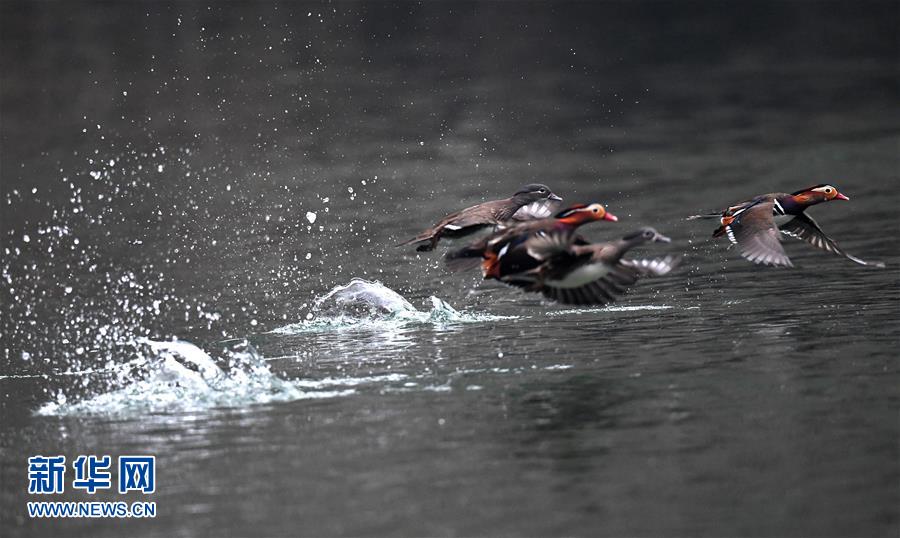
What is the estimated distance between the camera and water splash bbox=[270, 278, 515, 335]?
17172mm

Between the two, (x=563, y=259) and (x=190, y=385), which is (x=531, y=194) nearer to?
(x=563, y=259)

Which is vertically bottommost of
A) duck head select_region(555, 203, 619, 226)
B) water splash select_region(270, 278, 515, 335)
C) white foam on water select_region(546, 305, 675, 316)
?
white foam on water select_region(546, 305, 675, 316)

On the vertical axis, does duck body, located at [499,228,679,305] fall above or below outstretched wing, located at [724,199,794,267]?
below

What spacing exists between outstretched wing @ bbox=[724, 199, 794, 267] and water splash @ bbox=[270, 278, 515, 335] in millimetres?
2734

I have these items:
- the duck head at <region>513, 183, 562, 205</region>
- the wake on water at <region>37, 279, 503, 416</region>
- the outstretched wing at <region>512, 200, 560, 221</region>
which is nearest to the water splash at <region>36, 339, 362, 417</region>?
the wake on water at <region>37, 279, 503, 416</region>

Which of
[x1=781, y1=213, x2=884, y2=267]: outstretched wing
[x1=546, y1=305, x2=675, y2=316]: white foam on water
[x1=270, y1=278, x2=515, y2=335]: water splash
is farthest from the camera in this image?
[x1=546, y1=305, x2=675, y2=316]: white foam on water

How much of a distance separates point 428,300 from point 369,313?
0.96 m

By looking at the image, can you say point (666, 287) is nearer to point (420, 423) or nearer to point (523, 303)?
point (523, 303)

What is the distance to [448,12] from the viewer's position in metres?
48.2

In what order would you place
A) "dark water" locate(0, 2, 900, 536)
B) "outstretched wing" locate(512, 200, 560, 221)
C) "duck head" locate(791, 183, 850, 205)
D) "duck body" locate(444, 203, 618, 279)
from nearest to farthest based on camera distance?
"dark water" locate(0, 2, 900, 536) → "duck body" locate(444, 203, 618, 279) → "outstretched wing" locate(512, 200, 560, 221) → "duck head" locate(791, 183, 850, 205)

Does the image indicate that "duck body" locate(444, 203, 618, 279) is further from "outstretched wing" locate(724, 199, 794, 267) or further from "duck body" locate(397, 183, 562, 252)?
"outstretched wing" locate(724, 199, 794, 267)

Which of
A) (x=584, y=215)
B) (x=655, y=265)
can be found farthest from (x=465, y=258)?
(x=655, y=265)

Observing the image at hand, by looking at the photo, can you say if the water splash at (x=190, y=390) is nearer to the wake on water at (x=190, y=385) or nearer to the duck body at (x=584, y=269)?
the wake on water at (x=190, y=385)

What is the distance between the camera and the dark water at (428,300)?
35.8ft
